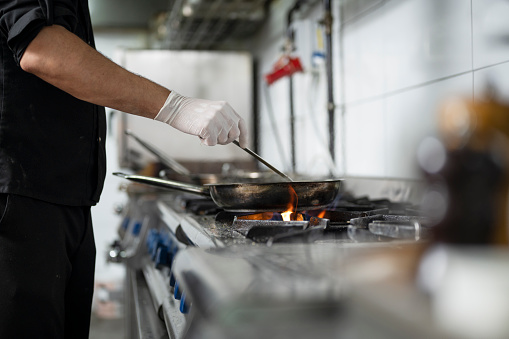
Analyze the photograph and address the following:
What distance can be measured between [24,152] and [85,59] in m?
0.33

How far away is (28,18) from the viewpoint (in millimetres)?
1026

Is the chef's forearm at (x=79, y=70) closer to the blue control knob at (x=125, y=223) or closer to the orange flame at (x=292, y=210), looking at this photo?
the orange flame at (x=292, y=210)

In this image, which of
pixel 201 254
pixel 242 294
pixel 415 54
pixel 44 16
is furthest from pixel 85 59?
pixel 415 54

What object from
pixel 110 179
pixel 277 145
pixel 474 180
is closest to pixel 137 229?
pixel 277 145

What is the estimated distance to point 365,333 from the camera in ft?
1.49

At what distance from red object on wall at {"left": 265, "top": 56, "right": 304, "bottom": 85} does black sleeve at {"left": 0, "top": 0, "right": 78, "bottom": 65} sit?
5.72 ft

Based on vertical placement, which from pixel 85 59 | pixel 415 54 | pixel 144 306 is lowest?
pixel 144 306

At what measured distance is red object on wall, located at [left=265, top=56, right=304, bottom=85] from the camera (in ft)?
9.07

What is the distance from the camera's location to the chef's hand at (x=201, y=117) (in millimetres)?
1176

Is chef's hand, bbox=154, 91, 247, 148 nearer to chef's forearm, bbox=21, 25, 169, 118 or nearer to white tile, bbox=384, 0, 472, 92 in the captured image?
chef's forearm, bbox=21, 25, 169, 118

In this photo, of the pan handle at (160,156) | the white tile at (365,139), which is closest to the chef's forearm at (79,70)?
the pan handle at (160,156)

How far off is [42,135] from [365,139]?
4.54ft

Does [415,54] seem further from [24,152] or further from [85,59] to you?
[24,152]

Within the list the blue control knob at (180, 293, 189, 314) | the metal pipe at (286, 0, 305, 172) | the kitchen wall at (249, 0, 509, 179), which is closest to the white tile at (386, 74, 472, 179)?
the kitchen wall at (249, 0, 509, 179)
